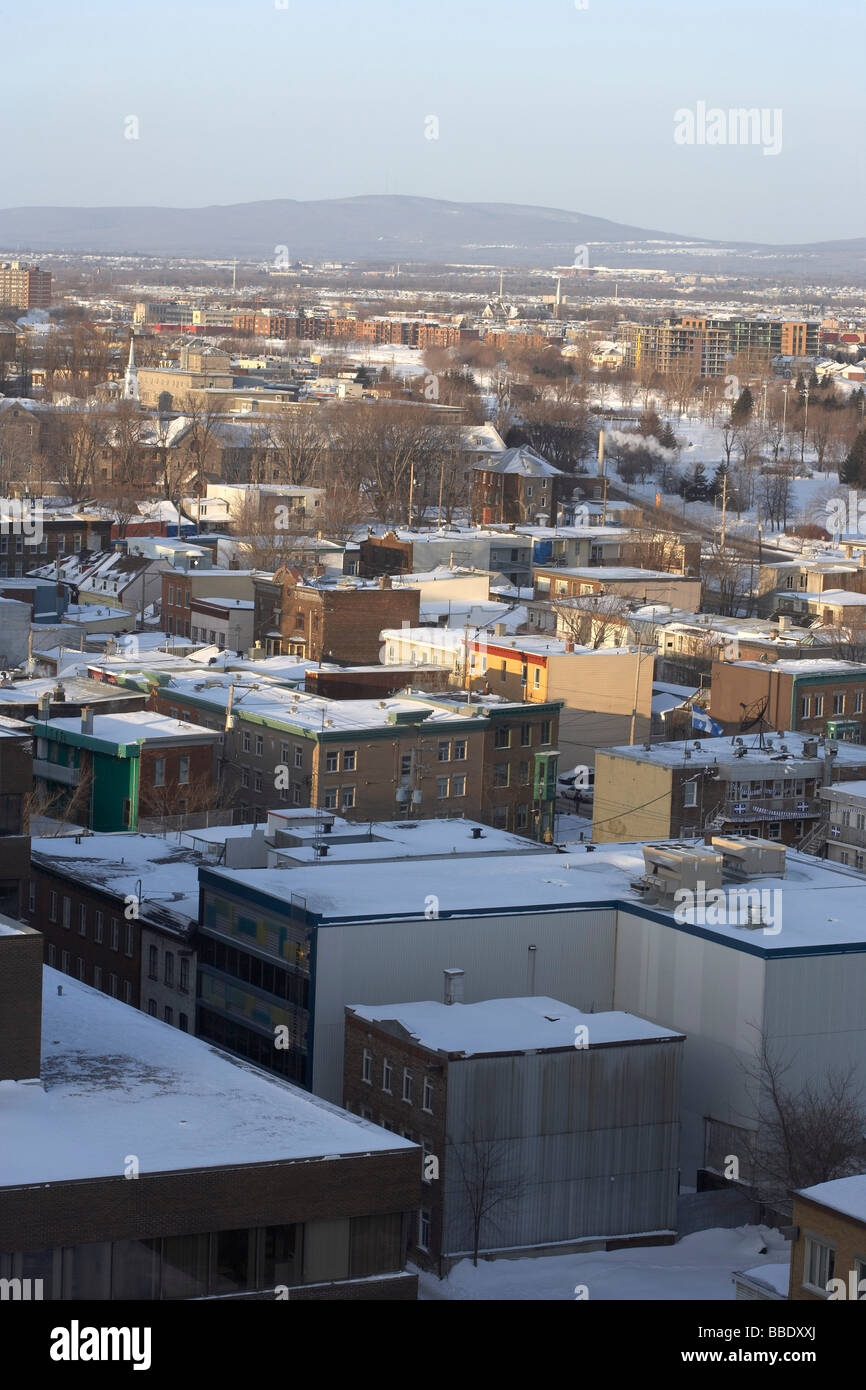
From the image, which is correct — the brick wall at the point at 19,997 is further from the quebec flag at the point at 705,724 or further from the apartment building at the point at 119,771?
the quebec flag at the point at 705,724

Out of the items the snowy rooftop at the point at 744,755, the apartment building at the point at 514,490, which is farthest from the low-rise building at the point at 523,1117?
the apartment building at the point at 514,490

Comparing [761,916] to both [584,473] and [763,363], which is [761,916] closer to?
[584,473]

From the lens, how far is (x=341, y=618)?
128 ft

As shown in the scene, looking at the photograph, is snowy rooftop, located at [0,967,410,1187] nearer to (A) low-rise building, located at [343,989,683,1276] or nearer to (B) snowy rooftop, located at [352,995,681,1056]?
(A) low-rise building, located at [343,989,683,1276]

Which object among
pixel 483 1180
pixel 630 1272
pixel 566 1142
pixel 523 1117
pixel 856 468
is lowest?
pixel 630 1272

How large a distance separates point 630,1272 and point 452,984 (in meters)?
2.86

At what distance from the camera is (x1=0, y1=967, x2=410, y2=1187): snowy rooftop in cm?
1249

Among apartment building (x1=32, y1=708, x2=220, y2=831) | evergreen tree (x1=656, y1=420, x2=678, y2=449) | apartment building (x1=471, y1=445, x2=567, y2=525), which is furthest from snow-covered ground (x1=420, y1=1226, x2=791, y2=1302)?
evergreen tree (x1=656, y1=420, x2=678, y2=449)

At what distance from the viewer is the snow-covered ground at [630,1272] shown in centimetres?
1588

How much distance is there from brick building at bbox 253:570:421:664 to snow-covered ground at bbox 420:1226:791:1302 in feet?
73.5

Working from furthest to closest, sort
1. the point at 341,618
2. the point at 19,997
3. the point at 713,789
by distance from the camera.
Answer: the point at 341,618, the point at 713,789, the point at 19,997

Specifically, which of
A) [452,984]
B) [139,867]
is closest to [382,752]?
[139,867]

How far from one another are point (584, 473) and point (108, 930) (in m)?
63.2

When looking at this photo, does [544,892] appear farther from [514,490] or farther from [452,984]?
[514,490]
